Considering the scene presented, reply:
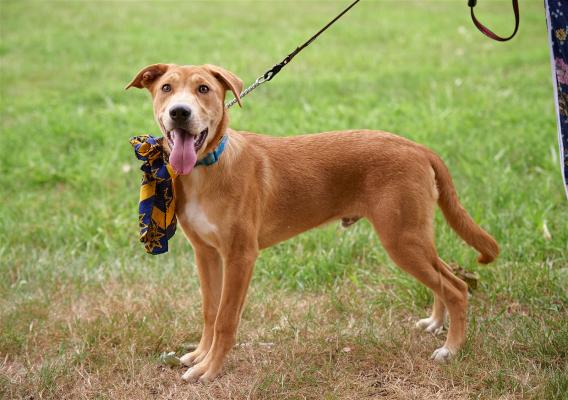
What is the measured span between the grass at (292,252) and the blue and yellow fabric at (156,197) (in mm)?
675

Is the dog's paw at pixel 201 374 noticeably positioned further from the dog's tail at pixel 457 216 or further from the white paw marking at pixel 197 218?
the dog's tail at pixel 457 216

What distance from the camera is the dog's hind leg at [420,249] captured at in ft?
13.0

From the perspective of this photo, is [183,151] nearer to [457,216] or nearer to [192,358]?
[192,358]

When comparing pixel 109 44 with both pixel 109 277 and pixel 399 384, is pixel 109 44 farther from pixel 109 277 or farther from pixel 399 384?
pixel 399 384

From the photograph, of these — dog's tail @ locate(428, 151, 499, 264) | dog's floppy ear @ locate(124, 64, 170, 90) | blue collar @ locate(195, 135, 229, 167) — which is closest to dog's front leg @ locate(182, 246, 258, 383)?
blue collar @ locate(195, 135, 229, 167)

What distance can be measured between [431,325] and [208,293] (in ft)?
4.35

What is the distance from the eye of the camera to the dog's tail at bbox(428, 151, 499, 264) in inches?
164

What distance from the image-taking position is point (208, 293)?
415 cm

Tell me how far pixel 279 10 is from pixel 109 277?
1114cm

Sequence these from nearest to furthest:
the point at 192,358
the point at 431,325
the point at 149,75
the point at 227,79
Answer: the point at 227,79 → the point at 149,75 → the point at 192,358 → the point at 431,325

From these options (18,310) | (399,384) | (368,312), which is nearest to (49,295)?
(18,310)

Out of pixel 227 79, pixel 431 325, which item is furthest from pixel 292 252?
pixel 227 79

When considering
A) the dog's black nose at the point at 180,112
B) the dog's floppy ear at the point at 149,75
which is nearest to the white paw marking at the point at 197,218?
the dog's black nose at the point at 180,112

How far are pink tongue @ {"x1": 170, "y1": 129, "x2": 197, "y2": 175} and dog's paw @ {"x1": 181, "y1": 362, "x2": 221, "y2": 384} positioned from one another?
3.54 feet
